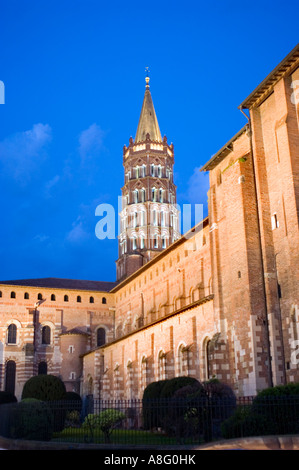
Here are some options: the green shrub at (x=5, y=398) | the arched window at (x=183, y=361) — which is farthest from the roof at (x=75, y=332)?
the arched window at (x=183, y=361)

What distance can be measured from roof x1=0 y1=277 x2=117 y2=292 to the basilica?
1.31ft

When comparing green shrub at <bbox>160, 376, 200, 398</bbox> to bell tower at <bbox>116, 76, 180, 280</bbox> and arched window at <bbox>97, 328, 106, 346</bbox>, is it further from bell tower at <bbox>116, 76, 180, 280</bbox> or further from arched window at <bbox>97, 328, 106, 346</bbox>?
bell tower at <bbox>116, 76, 180, 280</bbox>

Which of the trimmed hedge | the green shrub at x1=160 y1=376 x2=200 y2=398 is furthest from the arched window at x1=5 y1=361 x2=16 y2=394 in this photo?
the trimmed hedge

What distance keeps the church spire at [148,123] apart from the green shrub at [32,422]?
55084 mm

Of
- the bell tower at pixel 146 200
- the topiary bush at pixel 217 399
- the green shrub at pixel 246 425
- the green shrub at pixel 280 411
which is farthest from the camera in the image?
the bell tower at pixel 146 200

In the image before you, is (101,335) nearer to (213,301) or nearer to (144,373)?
(144,373)

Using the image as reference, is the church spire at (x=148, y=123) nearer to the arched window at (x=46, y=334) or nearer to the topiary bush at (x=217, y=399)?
the arched window at (x=46, y=334)

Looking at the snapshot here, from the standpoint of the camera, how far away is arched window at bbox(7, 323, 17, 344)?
4919 centimetres

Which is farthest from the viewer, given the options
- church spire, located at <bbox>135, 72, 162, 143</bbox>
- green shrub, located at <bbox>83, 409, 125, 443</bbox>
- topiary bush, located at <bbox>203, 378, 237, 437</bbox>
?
church spire, located at <bbox>135, 72, 162, 143</bbox>

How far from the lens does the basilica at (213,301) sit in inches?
867

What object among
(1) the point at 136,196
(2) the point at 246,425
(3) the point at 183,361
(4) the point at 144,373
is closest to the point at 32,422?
(2) the point at 246,425

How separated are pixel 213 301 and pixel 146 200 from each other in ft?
135
